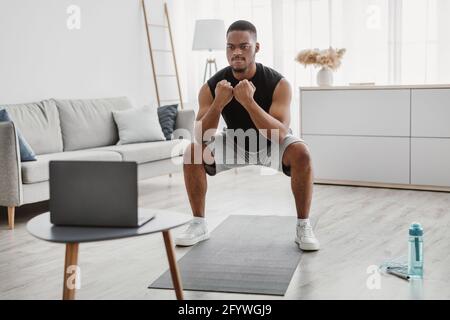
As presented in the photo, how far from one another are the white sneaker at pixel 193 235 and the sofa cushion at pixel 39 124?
1.73 meters

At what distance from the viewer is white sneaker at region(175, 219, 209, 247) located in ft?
10.2

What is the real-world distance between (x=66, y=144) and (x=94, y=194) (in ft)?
9.62

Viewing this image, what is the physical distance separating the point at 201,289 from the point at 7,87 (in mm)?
2860

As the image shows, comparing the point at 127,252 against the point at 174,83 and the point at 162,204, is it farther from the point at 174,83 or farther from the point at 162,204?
the point at 174,83

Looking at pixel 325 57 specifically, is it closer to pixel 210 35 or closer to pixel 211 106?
pixel 210 35

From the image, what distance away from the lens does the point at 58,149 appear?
4574mm

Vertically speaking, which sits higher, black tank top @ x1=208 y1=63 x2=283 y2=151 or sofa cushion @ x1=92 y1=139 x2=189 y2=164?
black tank top @ x1=208 y1=63 x2=283 y2=151

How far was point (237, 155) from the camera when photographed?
10.9 ft

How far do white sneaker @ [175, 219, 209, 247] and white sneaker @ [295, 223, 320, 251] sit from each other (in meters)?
0.49

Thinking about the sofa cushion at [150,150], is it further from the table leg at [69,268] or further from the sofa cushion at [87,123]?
the table leg at [69,268]

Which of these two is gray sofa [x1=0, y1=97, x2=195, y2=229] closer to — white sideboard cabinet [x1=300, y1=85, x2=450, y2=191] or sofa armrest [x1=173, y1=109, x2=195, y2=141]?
sofa armrest [x1=173, y1=109, x2=195, y2=141]

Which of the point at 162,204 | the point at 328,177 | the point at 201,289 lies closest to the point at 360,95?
the point at 328,177

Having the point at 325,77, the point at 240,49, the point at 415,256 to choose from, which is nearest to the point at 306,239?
the point at 415,256

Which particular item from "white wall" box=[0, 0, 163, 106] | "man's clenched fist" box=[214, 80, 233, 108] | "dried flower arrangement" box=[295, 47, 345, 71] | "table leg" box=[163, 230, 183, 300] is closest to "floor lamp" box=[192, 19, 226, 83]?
"white wall" box=[0, 0, 163, 106]
